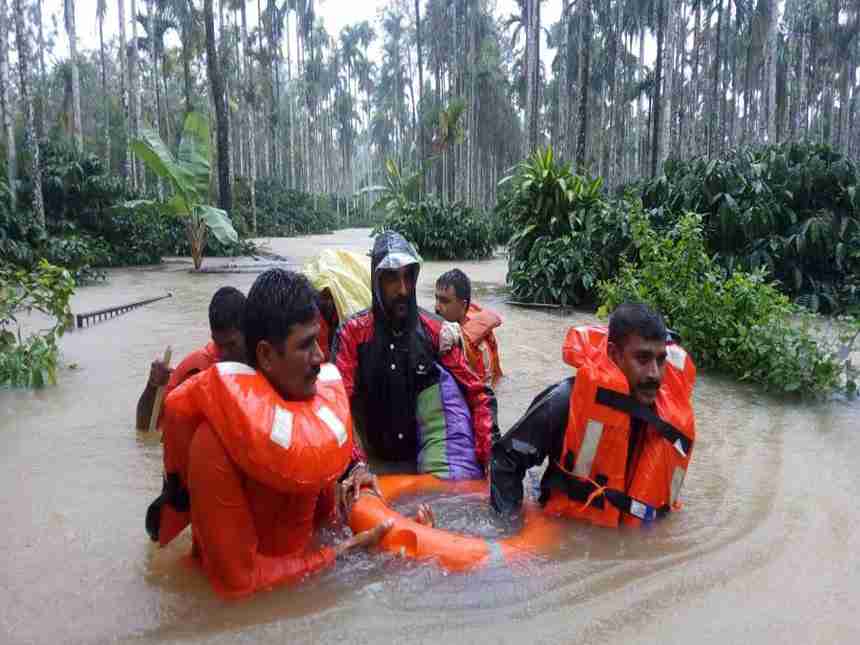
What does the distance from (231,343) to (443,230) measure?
57.4 ft

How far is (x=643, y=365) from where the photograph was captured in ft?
10.4

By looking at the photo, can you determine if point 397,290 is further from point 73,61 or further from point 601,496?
point 73,61

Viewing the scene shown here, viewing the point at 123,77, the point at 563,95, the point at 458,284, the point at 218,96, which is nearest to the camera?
the point at 458,284

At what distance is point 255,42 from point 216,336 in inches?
1703

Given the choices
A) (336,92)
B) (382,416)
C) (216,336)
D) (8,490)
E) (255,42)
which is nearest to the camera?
(216,336)

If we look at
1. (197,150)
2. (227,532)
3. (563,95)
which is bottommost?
(227,532)

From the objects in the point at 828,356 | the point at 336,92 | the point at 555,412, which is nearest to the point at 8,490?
the point at 555,412

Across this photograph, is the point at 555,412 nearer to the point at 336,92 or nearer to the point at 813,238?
the point at 813,238

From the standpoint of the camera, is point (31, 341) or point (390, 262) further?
point (31, 341)

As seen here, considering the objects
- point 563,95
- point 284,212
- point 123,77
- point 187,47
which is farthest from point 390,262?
point 563,95

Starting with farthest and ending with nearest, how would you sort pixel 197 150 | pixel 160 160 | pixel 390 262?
pixel 197 150 < pixel 160 160 < pixel 390 262

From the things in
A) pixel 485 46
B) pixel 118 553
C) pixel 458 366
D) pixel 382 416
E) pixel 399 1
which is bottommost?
pixel 118 553

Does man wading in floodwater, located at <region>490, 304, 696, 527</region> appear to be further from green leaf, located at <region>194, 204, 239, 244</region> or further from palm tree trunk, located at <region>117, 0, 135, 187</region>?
palm tree trunk, located at <region>117, 0, 135, 187</region>

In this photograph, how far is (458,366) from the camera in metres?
4.21
